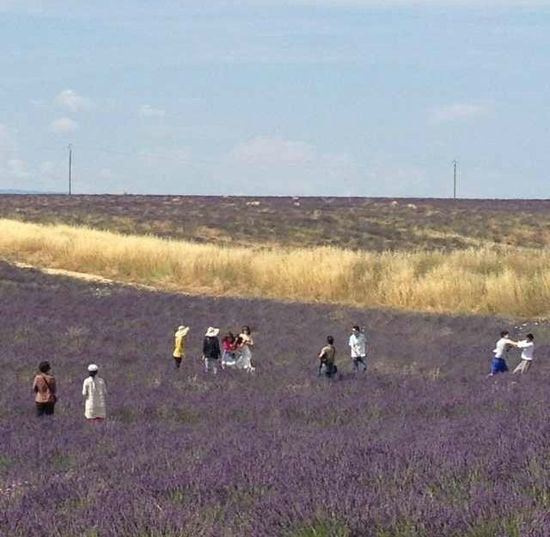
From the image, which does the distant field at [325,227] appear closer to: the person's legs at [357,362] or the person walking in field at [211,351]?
the person's legs at [357,362]

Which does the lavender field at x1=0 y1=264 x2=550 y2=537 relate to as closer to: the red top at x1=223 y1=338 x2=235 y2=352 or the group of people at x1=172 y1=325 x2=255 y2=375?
the group of people at x1=172 y1=325 x2=255 y2=375

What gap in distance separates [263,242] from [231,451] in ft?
192

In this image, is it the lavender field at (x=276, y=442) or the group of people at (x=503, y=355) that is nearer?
the lavender field at (x=276, y=442)

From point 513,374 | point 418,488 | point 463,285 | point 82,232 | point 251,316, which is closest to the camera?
point 418,488

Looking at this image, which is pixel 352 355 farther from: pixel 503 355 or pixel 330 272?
pixel 330 272

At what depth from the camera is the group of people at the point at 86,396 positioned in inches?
606

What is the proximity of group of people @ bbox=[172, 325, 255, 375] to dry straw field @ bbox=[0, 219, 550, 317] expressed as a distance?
15.2m

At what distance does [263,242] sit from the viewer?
6881 centimetres

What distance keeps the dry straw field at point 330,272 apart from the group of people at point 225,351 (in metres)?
15.2

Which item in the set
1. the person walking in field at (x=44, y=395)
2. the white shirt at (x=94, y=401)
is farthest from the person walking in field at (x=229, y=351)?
the white shirt at (x=94, y=401)

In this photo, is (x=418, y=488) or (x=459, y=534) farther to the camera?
(x=418, y=488)

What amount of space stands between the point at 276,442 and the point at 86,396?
16.9 feet

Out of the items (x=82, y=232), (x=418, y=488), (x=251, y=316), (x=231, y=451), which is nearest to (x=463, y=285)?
(x=251, y=316)

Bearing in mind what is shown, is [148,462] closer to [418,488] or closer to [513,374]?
[418,488]
